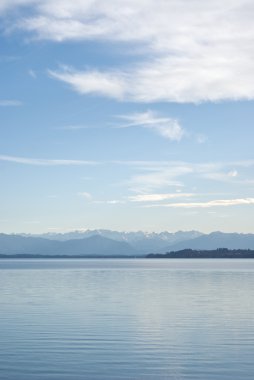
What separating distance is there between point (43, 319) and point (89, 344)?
456 inches

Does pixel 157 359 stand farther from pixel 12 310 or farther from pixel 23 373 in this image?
pixel 12 310

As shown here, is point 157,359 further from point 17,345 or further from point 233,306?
point 233,306

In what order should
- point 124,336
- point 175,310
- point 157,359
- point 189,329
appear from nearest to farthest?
point 157,359, point 124,336, point 189,329, point 175,310

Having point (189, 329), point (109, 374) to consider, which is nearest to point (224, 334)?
point (189, 329)

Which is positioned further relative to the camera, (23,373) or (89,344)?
(89,344)

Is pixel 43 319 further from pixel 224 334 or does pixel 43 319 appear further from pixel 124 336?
pixel 224 334

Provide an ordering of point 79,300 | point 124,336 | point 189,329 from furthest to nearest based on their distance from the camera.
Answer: point 79,300, point 189,329, point 124,336

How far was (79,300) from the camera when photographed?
195ft

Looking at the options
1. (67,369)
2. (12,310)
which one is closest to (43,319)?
(12,310)

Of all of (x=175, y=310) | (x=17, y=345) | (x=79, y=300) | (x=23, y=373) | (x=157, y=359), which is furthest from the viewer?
(x=79, y=300)

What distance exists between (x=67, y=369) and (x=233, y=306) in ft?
93.7

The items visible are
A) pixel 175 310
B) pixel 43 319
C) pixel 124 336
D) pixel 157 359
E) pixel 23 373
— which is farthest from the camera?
pixel 175 310

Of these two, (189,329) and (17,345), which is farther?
(189,329)

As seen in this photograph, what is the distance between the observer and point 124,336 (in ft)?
119
